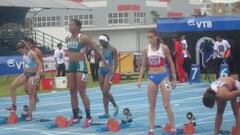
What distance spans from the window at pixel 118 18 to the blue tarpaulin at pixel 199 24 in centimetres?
4505

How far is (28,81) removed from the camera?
587 inches

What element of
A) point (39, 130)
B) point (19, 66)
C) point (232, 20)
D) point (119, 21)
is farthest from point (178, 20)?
point (119, 21)

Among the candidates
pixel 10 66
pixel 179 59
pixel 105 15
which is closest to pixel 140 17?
pixel 105 15

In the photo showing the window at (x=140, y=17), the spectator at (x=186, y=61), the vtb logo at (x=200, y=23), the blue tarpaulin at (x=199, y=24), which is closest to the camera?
the spectator at (x=186, y=61)

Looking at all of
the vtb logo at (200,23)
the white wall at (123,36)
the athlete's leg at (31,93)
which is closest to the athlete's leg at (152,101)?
the athlete's leg at (31,93)

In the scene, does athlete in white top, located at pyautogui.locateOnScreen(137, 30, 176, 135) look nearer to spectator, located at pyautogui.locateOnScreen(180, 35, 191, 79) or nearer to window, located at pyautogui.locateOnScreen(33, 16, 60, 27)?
spectator, located at pyautogui.locateOnScreen(180, 35, 191, 79)

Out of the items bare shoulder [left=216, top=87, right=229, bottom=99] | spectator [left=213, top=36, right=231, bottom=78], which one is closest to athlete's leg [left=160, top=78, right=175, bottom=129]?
bare shoulder [left=216, top=87, right=229, bottom=99]

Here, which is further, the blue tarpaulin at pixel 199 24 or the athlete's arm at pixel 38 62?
the blue tarpaulin at pixel 199 24

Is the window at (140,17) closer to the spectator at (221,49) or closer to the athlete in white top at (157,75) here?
the spectator at (221,49)

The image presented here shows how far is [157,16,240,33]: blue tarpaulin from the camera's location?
27078 mm

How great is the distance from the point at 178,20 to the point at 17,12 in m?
22.4

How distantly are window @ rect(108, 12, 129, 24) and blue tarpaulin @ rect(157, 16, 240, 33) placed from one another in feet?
148

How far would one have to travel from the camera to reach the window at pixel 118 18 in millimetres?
73000

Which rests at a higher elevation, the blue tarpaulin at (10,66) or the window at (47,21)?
the window at (47,21)
